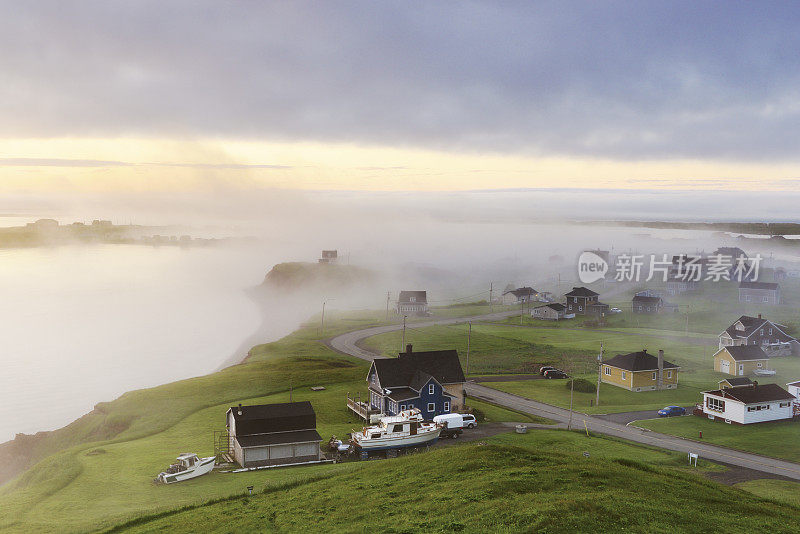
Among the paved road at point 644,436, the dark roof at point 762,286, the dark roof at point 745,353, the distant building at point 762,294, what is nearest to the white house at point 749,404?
the paved road at point 644,436

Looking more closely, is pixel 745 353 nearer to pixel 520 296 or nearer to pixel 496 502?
pixel 496 502

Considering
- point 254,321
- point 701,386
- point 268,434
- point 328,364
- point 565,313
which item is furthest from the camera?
point 254,321

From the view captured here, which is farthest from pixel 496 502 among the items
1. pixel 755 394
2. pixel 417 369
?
pixel 755 394

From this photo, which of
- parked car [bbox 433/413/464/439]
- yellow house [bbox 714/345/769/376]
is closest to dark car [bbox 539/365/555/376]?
yellow house [bbox 714/345/769/376]

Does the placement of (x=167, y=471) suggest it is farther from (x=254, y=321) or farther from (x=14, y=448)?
(x=254, y=321)

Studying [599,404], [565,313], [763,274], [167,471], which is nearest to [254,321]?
[565,313]

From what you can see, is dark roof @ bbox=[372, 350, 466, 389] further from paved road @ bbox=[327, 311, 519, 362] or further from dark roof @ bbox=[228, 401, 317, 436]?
paved road @ bbox=[327, 311, 519, 362]
